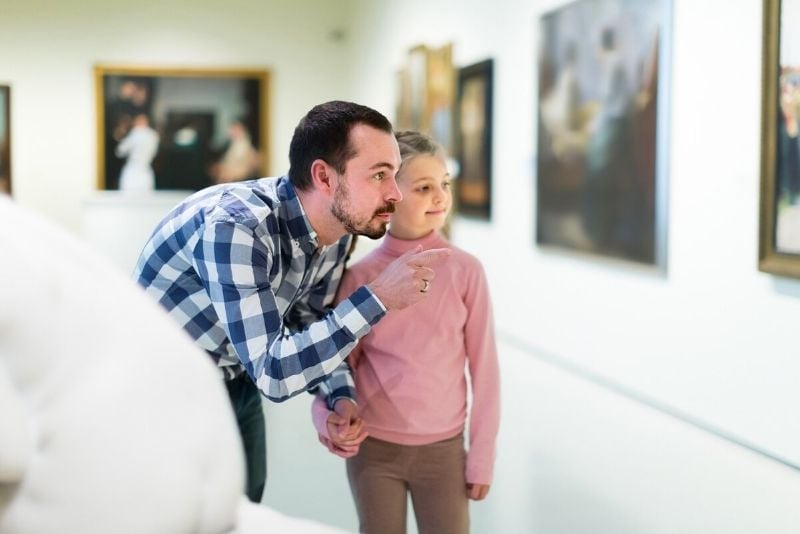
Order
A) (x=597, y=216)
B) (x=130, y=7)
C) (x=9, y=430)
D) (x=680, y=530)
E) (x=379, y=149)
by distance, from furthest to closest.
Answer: (x=130, y=7) → (x=597, y=216) → (x=680, y=530) → (x=379, y=149) → (x=9, y=430)

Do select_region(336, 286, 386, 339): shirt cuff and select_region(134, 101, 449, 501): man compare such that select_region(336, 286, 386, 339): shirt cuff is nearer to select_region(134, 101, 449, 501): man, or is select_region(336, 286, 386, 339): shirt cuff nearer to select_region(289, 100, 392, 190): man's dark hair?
select_region(134, 101, 449, 501): man

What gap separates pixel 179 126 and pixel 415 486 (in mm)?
9199

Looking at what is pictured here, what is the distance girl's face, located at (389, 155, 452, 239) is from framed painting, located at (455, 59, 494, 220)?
173 inches

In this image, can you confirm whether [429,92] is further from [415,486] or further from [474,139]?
[415,486]

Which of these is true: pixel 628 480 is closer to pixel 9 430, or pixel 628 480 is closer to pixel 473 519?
pixel 473 519

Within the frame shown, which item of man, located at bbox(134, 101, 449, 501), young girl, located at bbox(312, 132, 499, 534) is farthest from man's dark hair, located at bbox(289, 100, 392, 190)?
young girl, located at bbox(312, 132, 499, 534)

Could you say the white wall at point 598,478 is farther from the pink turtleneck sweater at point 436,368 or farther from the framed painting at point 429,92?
the framed painting at point 429,92

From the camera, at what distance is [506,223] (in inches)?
253

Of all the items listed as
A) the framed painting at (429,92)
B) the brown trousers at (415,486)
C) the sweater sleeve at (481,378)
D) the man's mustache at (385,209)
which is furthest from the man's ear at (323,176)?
the framed painting at (429,92)

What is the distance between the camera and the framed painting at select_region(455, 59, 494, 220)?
662 cm

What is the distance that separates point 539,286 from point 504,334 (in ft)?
2.09

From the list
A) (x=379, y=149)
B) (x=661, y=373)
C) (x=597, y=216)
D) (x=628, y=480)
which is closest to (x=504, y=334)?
(x=597, y=216)

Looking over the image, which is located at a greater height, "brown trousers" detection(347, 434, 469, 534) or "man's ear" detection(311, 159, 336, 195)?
"man's ear" detection(311, 159, 336, 195)

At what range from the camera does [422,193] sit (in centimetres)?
226
